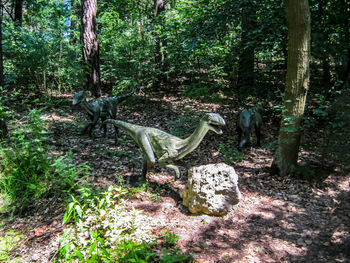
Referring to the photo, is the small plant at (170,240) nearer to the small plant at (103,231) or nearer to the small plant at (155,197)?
the small plant at (103,231)

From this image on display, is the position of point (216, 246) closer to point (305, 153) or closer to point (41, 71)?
point (305, 153)

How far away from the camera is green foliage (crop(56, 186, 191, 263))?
108 inches

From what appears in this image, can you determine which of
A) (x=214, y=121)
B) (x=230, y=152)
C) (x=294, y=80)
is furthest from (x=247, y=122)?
(x=214, y=121)

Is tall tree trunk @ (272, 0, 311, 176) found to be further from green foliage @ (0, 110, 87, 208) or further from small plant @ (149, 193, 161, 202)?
green foliage @ (0, 110, 87, 208)

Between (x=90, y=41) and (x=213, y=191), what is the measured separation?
8305 millimetres

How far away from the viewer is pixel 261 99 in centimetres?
791

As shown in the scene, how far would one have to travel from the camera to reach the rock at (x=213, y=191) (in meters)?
3.74

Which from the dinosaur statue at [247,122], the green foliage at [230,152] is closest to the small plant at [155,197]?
the green foliage at [230,152]

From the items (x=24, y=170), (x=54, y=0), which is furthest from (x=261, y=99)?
(x=54, y=0)

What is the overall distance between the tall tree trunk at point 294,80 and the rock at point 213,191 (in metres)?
1.64

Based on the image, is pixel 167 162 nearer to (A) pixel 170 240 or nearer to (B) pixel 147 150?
(B) pixel 147 150

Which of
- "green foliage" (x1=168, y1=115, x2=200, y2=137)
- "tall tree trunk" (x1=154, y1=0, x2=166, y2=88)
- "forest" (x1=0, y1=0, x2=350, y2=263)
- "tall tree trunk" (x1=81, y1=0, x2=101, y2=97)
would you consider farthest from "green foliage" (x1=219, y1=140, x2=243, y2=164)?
"tall tree trunk" (x1=81, y1=0, x2=101, y2=97)

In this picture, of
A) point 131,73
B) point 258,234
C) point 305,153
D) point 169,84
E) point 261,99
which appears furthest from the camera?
point 169,84

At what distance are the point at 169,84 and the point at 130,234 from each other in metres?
9.71
